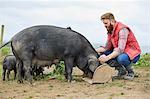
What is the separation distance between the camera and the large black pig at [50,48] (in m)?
10.5

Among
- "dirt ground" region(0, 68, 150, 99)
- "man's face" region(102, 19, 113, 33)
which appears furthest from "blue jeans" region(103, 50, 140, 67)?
"man's face" region(102, 19, 113, 33)

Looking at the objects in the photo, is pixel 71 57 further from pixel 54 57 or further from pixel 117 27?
pixel 117 27

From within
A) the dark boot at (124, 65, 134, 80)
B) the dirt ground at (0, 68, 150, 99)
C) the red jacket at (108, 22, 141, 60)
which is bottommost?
the dirt ground at (0, 68, 150, 99)

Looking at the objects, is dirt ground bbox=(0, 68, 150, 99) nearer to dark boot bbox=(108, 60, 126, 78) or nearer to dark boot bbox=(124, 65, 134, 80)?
dark boot bbox=(124, 65, 134, 80)

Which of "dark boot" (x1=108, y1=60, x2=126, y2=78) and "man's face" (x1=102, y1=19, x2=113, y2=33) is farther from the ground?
"man's face" (x1=102, y1=19, x2=113, y2=33)

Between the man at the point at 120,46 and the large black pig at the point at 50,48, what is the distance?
52cm

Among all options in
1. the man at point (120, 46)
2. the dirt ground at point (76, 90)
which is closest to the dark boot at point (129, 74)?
the man at point (120, 46)

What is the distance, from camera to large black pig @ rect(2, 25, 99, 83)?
34.5ft

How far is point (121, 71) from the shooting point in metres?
11.4

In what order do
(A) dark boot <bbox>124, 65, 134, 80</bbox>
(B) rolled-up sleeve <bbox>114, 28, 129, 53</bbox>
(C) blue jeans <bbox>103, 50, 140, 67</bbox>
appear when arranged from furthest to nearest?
(A) dark boot <bbox>124, 65, 134, 80</bbox> → (C) blue jeans <bbox>103, 50, 140, 67</bbox> → (B) rolled-up sleeve <bbox>114, 28, 129, 53</bbox>

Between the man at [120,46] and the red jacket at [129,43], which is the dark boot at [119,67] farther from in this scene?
the red jacket at [129,43]

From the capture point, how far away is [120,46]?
10.4m

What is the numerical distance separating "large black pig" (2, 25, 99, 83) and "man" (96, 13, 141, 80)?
20.3 inches

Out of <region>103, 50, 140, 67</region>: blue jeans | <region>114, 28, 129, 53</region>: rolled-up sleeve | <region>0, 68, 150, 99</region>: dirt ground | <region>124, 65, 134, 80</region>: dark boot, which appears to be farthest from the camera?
<region>124, 65, 134, 80</region>: dark boot
